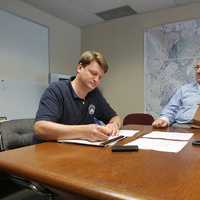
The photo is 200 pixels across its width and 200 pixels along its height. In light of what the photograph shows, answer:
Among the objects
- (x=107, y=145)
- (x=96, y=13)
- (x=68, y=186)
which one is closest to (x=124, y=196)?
(x=68, y=186)

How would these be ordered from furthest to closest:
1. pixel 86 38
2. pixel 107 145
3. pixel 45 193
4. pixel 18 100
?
pixel 86 38, pixel 18 100, pixel 107 145, pixel 45 193

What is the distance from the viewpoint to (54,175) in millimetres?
670

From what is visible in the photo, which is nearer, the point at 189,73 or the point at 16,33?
the point at 16,33

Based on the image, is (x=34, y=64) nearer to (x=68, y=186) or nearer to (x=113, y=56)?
(x=113, y=56)

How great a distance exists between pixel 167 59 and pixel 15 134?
106 inches

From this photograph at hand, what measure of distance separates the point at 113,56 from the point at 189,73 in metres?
1.30

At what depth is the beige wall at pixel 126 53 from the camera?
12.5 ft

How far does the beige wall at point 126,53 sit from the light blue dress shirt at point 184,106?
1487mm

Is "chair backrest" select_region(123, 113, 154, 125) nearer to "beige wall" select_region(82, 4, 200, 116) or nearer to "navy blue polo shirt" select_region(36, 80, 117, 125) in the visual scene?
"beige wall" select_region(82, 4, 200, 116)

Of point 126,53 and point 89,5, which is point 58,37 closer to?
point 89,5

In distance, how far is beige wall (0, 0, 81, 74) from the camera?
3340mm

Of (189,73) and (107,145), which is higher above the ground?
(189,73)

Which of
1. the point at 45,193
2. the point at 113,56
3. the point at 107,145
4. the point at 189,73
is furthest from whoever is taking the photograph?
the point at 113,56

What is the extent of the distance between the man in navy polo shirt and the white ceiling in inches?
84.6
